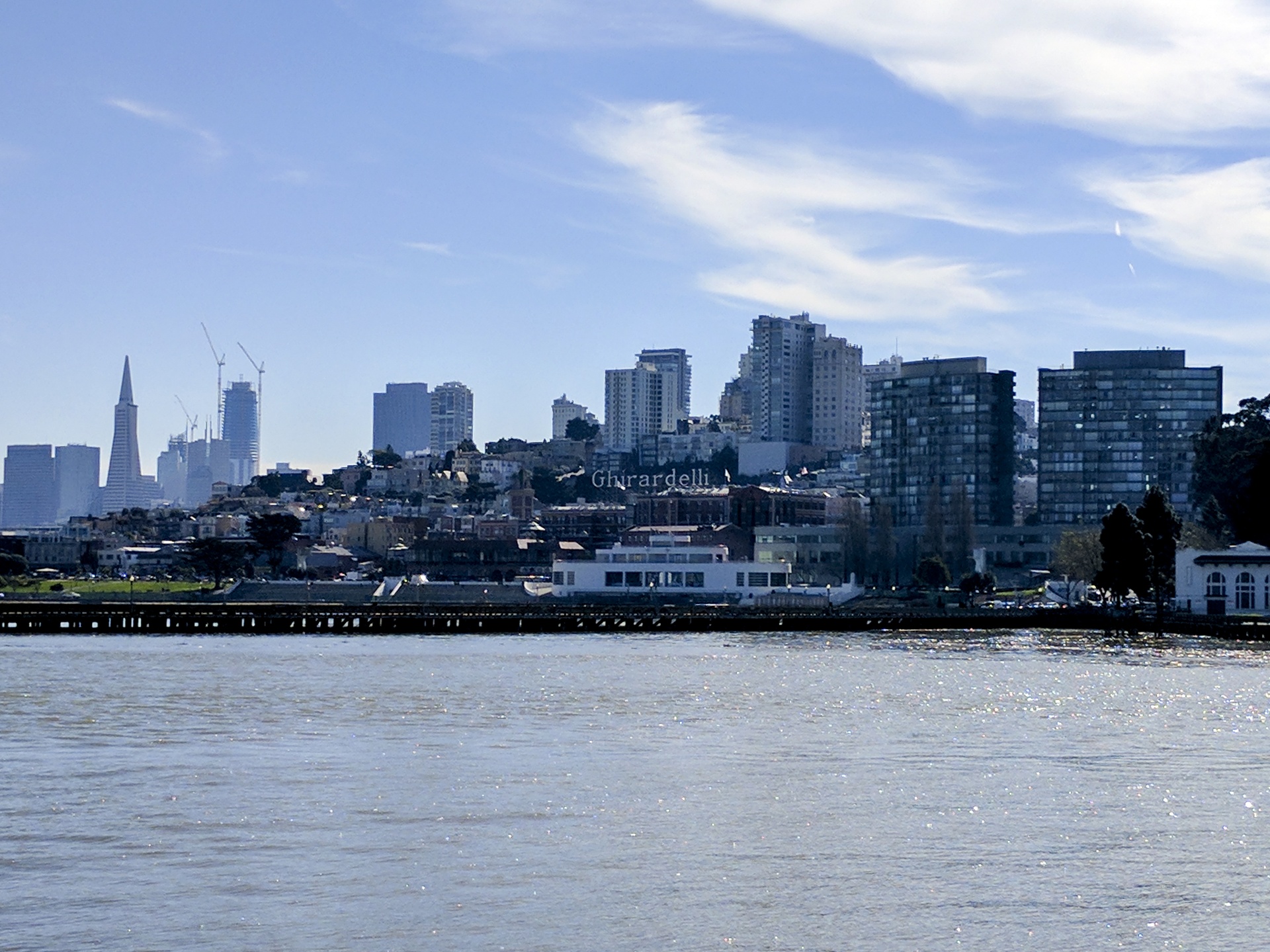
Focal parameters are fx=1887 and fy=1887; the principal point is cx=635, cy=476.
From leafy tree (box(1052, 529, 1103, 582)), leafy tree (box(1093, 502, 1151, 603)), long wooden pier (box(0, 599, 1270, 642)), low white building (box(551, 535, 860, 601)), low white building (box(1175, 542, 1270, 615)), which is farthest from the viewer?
low white building (box(551, 535, 860, 601))

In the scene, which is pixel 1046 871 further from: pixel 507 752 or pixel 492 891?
pixel 507 752

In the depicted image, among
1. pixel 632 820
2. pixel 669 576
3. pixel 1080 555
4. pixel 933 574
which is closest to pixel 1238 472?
pixel 1080 555

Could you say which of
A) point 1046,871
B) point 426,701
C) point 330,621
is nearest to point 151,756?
point 426,701

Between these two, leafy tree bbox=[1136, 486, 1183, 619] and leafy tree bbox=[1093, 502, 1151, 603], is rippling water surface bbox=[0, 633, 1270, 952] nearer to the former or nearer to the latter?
leafy tree bbox=[1093, 502, 1151, 603]

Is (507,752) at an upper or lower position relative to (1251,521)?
lower

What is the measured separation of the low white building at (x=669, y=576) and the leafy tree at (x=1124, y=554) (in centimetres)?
5548

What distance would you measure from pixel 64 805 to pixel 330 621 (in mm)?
93614

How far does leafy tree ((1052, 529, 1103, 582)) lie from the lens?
153000 mm

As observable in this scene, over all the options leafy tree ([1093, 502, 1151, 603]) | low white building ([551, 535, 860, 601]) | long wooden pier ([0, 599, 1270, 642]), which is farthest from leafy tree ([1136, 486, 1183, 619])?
low white building ([551, 535, 860, 601])

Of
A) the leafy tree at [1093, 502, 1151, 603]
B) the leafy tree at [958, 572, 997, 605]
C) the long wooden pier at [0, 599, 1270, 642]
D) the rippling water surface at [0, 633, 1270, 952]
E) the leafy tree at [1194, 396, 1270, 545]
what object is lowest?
the rippling water surface at [0, 633, 1270, 952]

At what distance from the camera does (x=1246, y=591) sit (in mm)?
124375

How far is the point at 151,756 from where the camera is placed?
143 ft

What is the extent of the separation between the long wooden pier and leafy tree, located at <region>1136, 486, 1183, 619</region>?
4.58m

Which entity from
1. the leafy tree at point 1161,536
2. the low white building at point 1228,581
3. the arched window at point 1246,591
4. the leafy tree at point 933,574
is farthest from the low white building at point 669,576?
the arched window at point 1246,591
